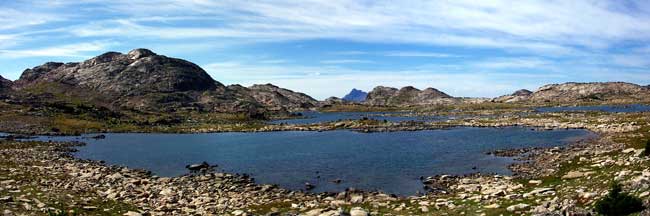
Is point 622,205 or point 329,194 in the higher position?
point 622,205

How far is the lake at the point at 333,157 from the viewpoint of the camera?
5444cm

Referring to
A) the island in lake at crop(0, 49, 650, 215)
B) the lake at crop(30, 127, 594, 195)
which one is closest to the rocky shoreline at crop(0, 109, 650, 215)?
the island in lake at crop(0, 49, 650, 215)

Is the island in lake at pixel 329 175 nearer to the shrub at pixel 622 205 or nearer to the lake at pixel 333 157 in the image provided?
the lake at pixel 333 157

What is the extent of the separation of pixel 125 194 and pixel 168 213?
30.0 ft

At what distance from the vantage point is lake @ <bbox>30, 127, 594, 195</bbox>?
5444 cm

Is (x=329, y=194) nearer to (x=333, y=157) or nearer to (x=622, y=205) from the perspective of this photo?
(x=622, y=205)

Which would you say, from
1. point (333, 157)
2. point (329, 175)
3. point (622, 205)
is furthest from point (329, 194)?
point (333, 157)

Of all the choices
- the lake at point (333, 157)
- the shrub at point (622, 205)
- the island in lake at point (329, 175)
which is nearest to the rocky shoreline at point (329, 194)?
the island in lake at point (329, 175)

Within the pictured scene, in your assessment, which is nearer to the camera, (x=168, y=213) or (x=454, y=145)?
(x=168, y=213)

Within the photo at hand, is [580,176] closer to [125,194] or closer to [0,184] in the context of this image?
[125,194]

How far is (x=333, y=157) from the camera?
243 feet

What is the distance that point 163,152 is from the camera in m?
87.8

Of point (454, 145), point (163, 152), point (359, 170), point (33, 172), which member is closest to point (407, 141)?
point (454, 145)

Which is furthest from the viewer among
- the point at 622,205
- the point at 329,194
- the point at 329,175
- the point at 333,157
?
the point at 333,157
